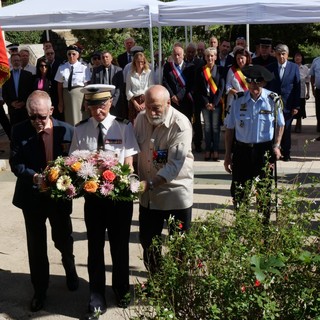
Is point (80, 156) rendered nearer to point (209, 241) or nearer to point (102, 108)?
point (102, 108)

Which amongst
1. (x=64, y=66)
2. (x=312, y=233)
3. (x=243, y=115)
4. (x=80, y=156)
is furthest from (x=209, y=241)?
(x=64, y=66)

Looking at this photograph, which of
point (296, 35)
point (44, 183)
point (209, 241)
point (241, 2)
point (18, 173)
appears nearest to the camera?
point (209, 241)

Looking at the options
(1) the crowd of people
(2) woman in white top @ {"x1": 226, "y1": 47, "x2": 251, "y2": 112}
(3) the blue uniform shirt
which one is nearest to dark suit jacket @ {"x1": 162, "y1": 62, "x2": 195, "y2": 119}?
(2) woman in white top @ {"x1": 226, "y1": 47, "x2": 251, "y2": 112}

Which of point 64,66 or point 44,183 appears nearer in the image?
point 44,183

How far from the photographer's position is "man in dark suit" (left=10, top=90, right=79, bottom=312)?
5325 mm

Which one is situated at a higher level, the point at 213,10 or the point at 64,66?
the point at 213,10

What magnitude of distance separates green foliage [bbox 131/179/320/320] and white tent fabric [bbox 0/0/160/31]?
Result: 24.5ft

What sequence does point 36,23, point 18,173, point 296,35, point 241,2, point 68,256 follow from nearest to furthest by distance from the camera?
point 18,173 < point 68,256 < point 241,2 < point 36,23 < point 296,35

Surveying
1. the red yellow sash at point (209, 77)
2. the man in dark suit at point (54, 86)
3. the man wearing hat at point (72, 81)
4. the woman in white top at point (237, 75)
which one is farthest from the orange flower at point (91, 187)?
the man in dark suit at point (54, 86)

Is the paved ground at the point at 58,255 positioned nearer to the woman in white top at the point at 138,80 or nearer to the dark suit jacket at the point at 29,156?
the dark suit jacket at the point at 29,156

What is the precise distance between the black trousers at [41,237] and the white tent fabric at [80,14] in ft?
19.8

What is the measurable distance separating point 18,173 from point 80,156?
2.14 feet

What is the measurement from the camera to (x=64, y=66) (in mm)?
12117

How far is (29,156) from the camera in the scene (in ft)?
17.8
